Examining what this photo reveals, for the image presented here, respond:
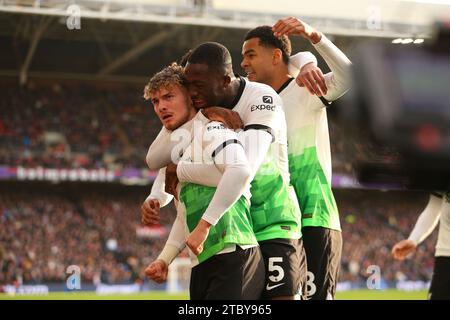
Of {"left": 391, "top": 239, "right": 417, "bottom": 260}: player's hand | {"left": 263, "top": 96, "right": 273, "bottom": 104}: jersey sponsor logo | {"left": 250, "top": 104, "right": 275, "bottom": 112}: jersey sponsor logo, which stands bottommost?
{"left": 391, "top": 239, "right": 417, "bottom": 260}: player's hand

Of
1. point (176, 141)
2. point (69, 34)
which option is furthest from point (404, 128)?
point (69, 34)

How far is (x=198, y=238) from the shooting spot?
232 cm

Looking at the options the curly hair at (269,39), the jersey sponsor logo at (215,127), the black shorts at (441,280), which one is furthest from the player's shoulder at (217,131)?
the black shorts at (441,280)

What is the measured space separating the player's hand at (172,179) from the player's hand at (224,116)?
1.04ft

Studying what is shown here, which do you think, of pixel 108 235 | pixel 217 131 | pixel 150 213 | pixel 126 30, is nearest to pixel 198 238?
pixel 217 131

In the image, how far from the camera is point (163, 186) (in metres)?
3.04

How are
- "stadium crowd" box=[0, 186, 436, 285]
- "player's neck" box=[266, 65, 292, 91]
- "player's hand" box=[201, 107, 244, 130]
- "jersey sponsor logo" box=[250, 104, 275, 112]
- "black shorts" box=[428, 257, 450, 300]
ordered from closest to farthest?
"player's hand" box=[201, 107, 244, 130]
"jersey sponsor logo" box=[250, 104, 275, 112]
"player's neck" box=[266, 65, 292, 91]
"black shorts" box=[428, 257, 450, 300]
"stadium crowd" box=[0, 186, 436, 285]

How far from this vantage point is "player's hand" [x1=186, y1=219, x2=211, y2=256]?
7.53 feet

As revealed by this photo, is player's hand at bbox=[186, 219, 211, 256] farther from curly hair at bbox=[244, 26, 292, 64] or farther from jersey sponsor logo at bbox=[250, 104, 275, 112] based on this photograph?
curly hair at bbox=[244, 26, 292, 64]

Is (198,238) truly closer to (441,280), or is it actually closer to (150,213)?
(150,213)

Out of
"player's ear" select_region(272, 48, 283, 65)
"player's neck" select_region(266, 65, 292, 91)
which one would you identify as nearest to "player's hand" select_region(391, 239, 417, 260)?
"player's neck" select_region(266, 65, 292, 91)

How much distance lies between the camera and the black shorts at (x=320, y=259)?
3418mm

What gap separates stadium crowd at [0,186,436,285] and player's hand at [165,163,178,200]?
20.4 meters

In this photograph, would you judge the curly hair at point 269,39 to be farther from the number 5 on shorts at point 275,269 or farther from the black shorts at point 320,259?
the number 5 on shorts at point 275,269
